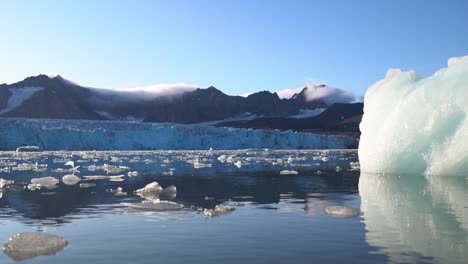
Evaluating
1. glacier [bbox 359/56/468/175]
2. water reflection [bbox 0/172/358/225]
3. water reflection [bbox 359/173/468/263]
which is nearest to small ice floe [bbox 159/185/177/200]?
water reflection [bbox 0/172/358/225]

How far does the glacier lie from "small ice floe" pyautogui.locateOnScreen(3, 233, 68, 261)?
51.3 feet

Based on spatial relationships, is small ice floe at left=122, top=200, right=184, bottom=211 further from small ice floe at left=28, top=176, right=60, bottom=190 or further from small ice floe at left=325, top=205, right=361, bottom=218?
small ice floe at left=28, top=176, right=60, bottom=190

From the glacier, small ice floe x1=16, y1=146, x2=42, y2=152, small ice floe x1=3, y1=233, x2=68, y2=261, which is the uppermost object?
the glacier

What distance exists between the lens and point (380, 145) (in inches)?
839

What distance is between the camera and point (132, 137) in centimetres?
7119

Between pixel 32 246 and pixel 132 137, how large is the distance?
216 ft

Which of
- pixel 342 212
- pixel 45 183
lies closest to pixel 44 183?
pixel 45 183

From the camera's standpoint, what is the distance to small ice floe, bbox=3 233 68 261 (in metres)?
6.38

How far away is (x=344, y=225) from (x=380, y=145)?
13.7m

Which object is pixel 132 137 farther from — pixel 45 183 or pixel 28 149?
pixel 45 183

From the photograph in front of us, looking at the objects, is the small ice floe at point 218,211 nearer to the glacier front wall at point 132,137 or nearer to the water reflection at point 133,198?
the water reflection at point 133,198

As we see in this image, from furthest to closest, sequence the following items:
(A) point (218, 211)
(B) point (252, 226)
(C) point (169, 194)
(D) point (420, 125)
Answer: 1. (D) point (420, 125)
2. (C) point (169, 194)
3. (A) point (218, 211)
4. (B) point (252, 226)

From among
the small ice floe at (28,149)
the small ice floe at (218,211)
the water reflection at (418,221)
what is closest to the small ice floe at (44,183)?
the small ice floe at (218,211)

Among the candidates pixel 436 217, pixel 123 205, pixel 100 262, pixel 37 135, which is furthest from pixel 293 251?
pixel 37 135
